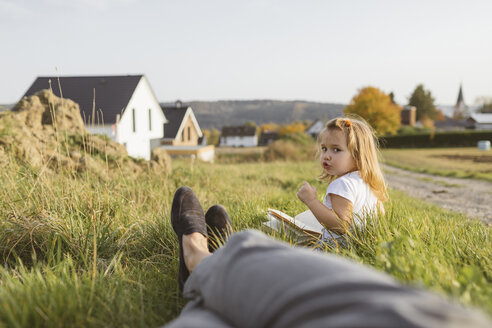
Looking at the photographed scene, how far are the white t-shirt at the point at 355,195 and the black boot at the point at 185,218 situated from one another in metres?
0.85

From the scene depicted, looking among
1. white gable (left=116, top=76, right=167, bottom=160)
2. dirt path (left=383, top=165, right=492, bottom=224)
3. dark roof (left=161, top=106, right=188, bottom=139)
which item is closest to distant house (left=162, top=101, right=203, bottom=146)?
dark roof (left=161, top=106, right=188, bottom=139)

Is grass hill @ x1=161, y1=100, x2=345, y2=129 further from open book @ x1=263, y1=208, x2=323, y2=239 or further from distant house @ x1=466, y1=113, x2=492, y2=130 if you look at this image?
open book @ x1=263, y1=208, x2=323, y2=239

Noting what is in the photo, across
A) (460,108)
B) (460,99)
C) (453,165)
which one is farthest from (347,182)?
(460,99)

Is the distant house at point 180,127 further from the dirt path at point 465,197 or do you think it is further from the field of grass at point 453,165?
the dirt path at point 465,197

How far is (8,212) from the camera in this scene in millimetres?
2719

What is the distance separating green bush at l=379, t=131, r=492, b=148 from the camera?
142 ft

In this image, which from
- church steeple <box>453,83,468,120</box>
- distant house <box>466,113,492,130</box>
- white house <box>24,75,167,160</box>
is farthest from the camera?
church steeple <box>453,83,468,120</box>

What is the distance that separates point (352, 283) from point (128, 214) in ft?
8.74

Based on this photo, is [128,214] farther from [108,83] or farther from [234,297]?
[108,83]

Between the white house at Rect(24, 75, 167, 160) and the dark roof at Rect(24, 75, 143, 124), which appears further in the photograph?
the white house at Rect(24, 75, 167, 160)

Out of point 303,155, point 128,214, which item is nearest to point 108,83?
point 303,155

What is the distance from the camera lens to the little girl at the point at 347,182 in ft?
7.64

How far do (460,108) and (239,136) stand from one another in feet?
244

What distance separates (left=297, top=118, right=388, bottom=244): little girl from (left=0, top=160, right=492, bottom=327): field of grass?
161 mm
